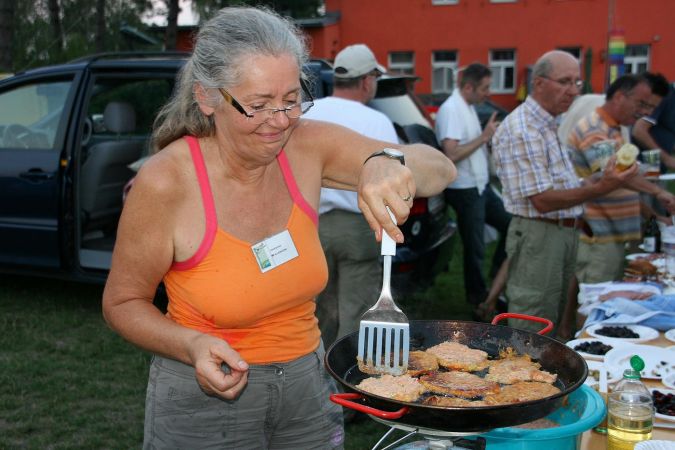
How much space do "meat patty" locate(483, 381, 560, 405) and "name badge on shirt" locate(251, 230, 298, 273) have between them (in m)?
0.64

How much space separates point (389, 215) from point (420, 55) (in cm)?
2967

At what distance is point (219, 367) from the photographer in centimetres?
176

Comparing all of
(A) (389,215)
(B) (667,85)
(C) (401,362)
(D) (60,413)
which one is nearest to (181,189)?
(A) (389,215)

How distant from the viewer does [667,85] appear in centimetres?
592

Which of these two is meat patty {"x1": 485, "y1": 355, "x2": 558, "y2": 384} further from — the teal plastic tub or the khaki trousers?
the khaki trousers

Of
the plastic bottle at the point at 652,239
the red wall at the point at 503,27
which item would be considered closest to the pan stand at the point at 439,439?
the plastic bottle at the point at 652,239

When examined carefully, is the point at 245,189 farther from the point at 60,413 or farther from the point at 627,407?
the point at 60,413

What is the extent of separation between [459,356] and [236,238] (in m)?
0.71

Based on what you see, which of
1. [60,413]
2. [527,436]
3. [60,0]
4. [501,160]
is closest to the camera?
[527,436]

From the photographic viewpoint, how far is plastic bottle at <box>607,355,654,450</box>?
2.02 m

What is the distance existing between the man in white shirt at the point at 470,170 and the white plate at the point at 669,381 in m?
3.60

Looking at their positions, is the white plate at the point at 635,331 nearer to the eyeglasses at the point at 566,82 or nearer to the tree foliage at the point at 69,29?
the eyeglasses at the point at 566,82

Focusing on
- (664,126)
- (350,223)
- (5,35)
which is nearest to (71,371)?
(350,223)

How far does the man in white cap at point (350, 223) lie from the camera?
4227 mm
